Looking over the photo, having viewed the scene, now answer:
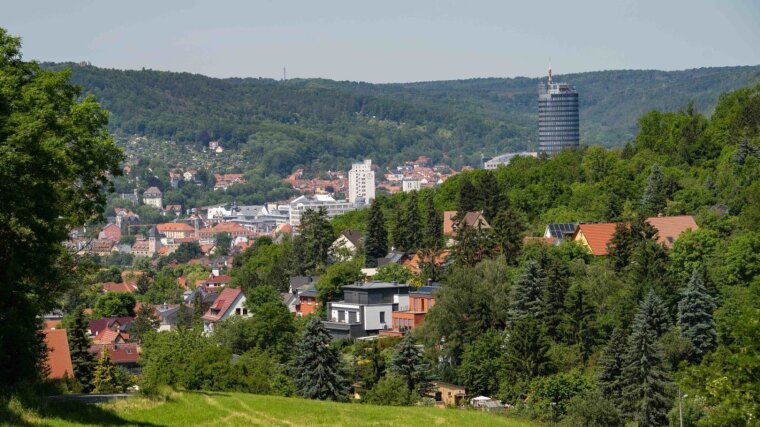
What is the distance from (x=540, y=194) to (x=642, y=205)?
10.5 meters

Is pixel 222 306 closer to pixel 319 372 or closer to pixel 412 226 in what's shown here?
pixel 412 226

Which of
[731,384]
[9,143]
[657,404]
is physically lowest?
[657,404]

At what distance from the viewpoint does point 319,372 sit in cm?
4197

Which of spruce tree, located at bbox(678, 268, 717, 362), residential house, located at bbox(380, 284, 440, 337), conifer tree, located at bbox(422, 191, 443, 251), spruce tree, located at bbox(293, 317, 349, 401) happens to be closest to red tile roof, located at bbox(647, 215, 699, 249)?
residential house, located at bbox(380, 284, 440, 337)

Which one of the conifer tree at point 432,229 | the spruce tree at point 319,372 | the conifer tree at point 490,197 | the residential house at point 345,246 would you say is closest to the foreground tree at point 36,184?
the spruce tree at point 319,372

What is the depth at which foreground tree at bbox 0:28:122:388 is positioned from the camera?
24.6 metres

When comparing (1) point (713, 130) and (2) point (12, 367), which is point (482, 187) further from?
(2) point (12, 367)

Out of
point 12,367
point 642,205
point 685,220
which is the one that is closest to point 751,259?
point 685,220

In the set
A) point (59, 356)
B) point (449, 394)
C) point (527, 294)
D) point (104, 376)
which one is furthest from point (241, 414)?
point (527, 294)

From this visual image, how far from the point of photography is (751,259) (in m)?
52.7

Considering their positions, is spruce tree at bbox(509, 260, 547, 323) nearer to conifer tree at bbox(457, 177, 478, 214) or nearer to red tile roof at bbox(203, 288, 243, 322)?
conifer tree at bbox(457, 177, 478, 214)

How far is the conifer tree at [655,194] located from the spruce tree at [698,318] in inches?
865

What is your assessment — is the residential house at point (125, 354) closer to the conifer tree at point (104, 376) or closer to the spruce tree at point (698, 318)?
the conifer tree at point (104, 376)

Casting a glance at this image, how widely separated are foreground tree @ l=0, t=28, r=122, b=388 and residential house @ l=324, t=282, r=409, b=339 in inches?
1268
